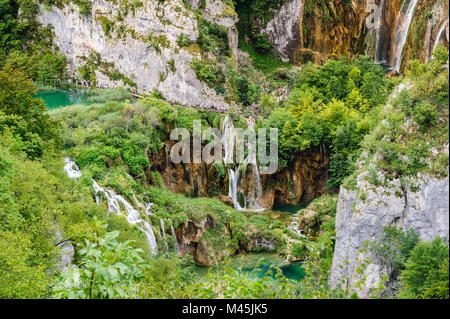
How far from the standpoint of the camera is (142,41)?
39188mm

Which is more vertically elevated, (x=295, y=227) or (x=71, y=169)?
(x=71, y=169)

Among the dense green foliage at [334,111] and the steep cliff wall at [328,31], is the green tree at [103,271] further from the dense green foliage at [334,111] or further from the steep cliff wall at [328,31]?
the steep cliff wall at [328,31]

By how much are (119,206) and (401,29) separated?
30.2 m

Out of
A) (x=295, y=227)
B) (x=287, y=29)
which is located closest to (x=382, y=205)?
(x=295, y=227)

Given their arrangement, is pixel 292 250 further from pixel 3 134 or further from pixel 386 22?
pixel 386 22

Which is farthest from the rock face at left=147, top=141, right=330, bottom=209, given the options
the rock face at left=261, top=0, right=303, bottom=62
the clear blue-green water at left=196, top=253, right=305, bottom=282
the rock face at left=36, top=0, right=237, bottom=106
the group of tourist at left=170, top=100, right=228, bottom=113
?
the rock face at left=261, top=0, right=303, bottom=62

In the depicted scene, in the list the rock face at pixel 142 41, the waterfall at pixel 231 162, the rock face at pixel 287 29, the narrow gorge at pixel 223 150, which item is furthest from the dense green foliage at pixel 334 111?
the rock face at pixel 287 29

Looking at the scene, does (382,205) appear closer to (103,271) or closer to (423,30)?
(103,271)

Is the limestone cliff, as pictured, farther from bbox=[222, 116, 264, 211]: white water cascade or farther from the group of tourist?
the group of tourist

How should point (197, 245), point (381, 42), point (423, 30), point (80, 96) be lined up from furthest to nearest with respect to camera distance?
point (381, 42)
point (80, 96)
point (423, 30)
point (197, 245)

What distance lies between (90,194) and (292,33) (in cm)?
3422

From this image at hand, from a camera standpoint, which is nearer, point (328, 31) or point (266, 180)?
point (266, 180)

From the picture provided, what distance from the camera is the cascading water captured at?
19875 mm

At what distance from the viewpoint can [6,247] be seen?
1160cm
